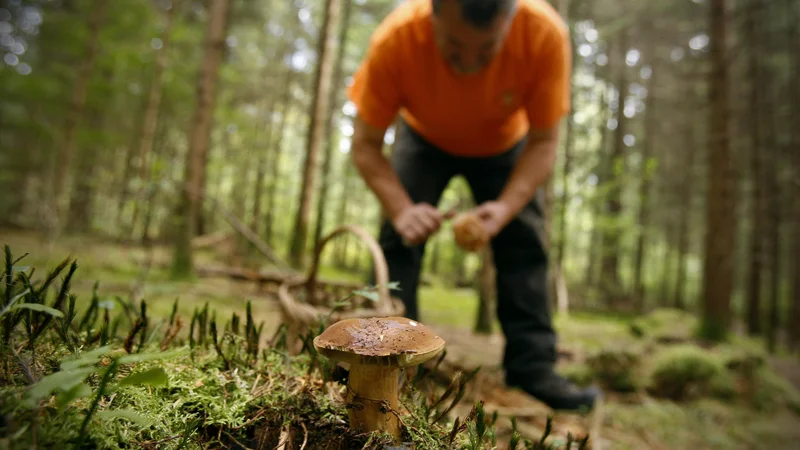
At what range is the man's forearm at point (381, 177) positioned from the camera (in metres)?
1.97

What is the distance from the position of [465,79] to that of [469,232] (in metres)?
0.79

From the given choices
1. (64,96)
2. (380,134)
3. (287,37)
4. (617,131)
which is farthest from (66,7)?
(617,131)

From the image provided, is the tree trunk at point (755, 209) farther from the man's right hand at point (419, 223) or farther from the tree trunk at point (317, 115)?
the man's right hand at point (419, 223)

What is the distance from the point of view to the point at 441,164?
2465 mm

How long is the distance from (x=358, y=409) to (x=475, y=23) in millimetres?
1446

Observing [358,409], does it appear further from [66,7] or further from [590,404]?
[66,7]

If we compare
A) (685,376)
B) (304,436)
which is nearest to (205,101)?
(304,436)

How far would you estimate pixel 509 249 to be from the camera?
7.91ft

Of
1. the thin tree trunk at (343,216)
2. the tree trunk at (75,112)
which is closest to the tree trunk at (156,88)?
the tree trunk at (75,112)

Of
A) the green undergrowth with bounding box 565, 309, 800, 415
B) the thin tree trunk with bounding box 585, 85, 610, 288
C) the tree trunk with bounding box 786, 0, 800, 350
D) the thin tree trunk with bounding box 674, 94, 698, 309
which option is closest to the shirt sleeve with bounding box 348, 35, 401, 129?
the green undergrowth with bounding box 565, 309, 800, 415

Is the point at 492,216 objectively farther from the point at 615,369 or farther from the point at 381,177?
the point at 615,369

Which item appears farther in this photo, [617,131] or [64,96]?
[617,131]

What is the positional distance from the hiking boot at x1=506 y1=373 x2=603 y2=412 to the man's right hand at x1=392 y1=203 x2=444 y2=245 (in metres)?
1.08

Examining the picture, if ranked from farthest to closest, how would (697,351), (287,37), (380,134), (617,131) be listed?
(287,37)
(617,131)
(697,351)
(380,134)
